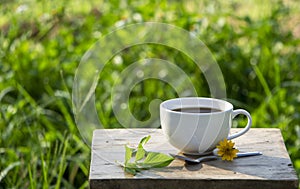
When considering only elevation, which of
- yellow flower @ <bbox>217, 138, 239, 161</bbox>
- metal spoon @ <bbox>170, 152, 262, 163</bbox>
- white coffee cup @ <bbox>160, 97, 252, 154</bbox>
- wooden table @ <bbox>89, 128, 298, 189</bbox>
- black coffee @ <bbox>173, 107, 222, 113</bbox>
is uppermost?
black coffee @ <bbox>173, 107, 222, 113</bbox>

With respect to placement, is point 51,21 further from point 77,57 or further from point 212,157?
point 212,157

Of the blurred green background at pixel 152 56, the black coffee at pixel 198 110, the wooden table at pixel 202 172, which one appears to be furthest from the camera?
the blurred green background at pixel 152 56

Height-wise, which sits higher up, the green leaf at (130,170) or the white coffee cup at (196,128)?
the white coffee cup at (196,128)

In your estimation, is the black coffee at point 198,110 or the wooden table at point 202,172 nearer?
the wooden table at point 202,172

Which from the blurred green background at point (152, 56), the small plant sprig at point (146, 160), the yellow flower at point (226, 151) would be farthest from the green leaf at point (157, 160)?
the blurred green background at point (152, 56)

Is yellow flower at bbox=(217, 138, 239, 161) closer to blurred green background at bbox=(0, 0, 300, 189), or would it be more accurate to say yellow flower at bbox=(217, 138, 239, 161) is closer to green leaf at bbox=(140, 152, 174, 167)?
green leaf at bbox=(140, 152, 174, 167)

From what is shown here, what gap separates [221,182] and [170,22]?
157 centimetres

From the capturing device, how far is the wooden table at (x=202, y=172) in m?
1.33

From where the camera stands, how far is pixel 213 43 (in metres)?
2.87

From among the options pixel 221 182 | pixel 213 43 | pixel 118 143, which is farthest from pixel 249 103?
pixel 221 182

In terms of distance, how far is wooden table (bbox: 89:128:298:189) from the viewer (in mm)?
1329

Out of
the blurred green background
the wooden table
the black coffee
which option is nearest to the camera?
the wooden table

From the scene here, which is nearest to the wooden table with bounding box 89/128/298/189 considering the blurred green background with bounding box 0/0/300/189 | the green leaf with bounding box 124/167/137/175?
the green leaf with bounding box 124/167/137/175

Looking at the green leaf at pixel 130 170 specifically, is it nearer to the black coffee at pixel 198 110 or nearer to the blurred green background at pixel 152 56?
the black coffee at pixel 198 110
